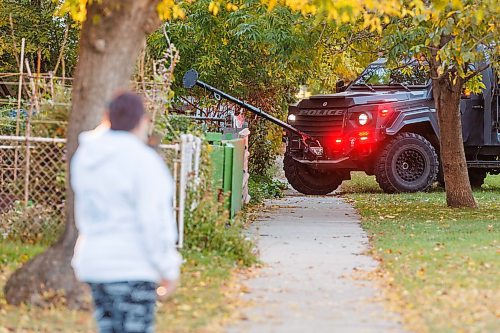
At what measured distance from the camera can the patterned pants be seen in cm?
520

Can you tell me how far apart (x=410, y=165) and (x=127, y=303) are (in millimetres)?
16069

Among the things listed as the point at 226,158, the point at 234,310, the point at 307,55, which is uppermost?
the point at 307,55

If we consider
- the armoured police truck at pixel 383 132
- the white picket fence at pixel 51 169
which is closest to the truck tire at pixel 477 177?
the armoured police truck at pixel 383 132

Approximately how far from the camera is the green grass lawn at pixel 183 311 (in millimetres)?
7391

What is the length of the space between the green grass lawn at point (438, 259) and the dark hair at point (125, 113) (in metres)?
3.01

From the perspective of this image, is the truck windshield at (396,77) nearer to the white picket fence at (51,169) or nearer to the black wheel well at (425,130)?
the black wheel well at (425,130)

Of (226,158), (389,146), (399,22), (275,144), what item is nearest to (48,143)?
(226,158)

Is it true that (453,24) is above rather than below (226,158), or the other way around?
above

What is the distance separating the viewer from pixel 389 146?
67.4 feet

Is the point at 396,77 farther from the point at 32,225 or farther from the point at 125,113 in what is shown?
the point at 125,113

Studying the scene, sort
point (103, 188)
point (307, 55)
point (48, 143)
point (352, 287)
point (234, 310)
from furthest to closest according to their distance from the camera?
point (307, 55) → point (48, 143) → point (352, 287) → point (234, 310) → point (103, 188)

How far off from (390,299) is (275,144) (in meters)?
16.0

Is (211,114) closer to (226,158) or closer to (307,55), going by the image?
(307,55)

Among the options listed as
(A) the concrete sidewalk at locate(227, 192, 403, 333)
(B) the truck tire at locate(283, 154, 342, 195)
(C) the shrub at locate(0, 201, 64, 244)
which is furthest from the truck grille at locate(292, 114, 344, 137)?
(C) the shrub at locate(0, 201, 64, 244)
